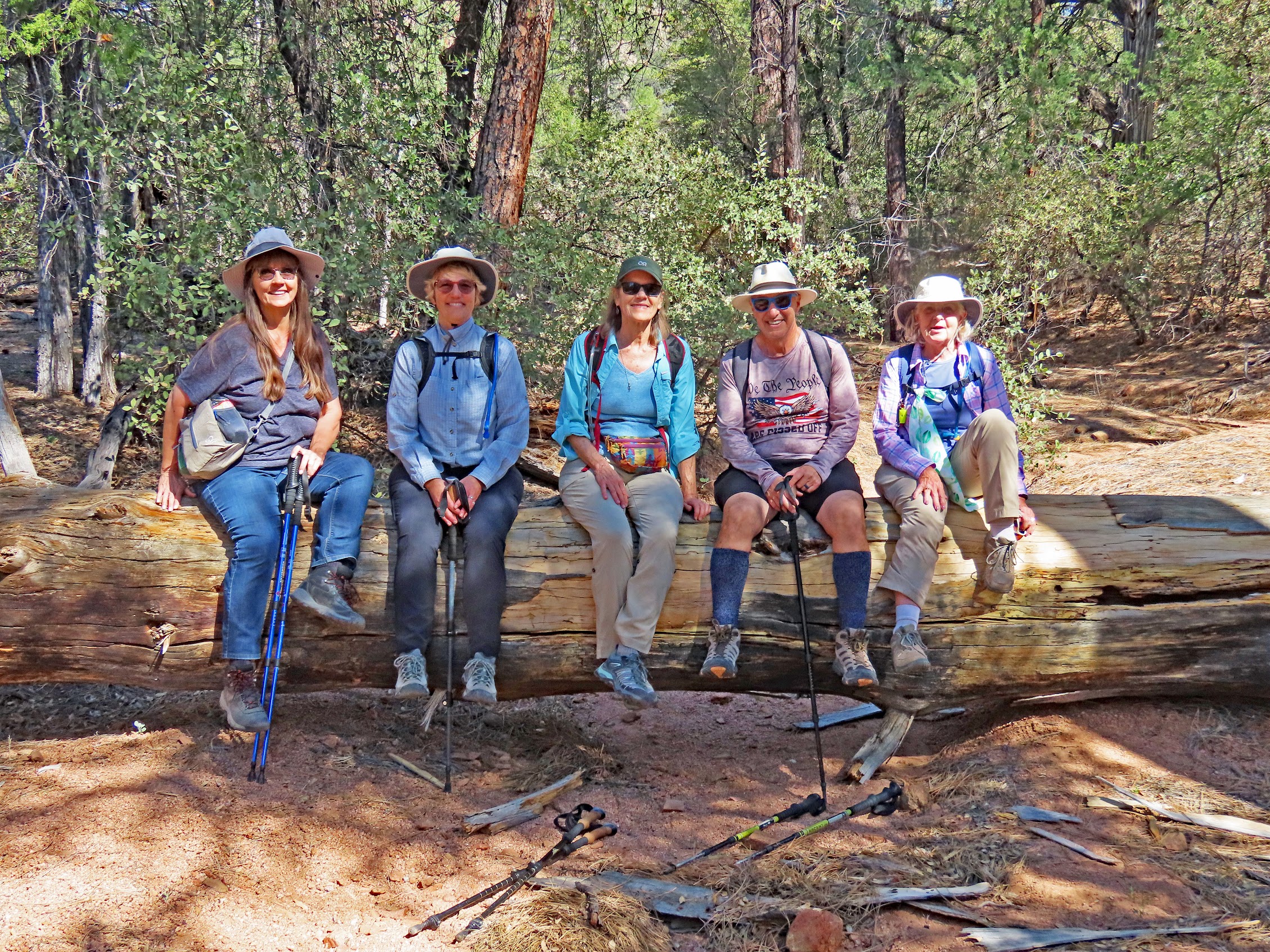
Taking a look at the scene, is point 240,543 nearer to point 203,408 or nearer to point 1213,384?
point 203,408

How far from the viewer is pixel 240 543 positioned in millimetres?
4504

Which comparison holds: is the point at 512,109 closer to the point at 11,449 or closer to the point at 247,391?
the point at 11,449

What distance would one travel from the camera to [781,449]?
494cm

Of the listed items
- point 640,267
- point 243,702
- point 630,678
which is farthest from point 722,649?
point 243,702

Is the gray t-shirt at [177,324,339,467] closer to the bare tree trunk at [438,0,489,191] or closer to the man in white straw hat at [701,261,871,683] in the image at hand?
the man in white straw hat at [701,261,871,683]

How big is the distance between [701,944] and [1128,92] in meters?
16.4

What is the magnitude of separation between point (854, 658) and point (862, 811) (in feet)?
2.24

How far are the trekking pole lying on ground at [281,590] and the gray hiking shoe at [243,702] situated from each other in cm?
4

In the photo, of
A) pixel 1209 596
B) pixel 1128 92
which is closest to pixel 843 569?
pixel 1209 596

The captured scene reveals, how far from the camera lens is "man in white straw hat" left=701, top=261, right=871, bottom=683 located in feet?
15.4

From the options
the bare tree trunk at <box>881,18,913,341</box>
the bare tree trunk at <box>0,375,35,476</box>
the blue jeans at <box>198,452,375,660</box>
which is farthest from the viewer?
the bare tree trunk at <box>881,18,913,341</box>

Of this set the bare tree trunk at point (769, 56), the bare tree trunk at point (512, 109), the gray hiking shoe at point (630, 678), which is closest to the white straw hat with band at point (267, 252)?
the gray hiking shoe at point (630, 678)

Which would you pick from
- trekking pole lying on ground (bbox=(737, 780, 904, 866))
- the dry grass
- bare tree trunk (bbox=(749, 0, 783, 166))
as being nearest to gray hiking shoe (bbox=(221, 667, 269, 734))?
the dry grass

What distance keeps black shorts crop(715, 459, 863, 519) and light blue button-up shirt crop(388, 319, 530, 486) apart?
1.00 metres
